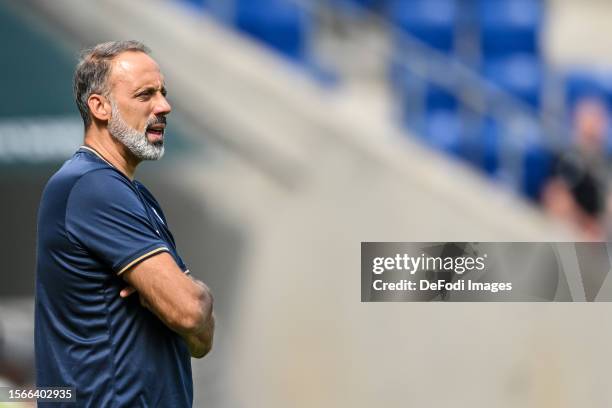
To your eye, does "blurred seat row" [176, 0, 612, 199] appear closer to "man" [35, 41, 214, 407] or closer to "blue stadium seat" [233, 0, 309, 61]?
"blue stadium seat" [233, 0, 309, 61]

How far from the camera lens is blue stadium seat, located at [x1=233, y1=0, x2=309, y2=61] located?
7395 millimetres

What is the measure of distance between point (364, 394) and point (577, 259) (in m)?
1.91

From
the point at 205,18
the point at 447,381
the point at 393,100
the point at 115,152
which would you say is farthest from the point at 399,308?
the point at 115,152

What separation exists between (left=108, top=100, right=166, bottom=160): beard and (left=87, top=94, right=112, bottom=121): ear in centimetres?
1

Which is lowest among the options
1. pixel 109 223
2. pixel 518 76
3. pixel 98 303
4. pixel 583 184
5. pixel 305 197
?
pixel 98 303

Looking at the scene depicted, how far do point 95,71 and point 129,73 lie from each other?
70mm

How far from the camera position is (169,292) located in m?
2.08

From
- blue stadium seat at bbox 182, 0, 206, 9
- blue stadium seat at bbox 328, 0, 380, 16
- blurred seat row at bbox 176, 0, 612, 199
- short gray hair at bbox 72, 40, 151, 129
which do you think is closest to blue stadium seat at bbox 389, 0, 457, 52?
blurred seat row at bbox 176, 0, 612, 199

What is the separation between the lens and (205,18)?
6691 mm

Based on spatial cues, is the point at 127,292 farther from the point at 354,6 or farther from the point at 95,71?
the point at 354,6

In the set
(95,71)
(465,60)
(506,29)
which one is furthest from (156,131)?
(506,29)

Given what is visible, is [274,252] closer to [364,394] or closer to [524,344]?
[364,394]

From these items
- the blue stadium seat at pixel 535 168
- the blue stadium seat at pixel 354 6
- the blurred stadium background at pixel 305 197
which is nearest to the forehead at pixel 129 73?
the blurred stadium background at pixel 305 197

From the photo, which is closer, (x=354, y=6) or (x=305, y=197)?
(x=305, y=197)
